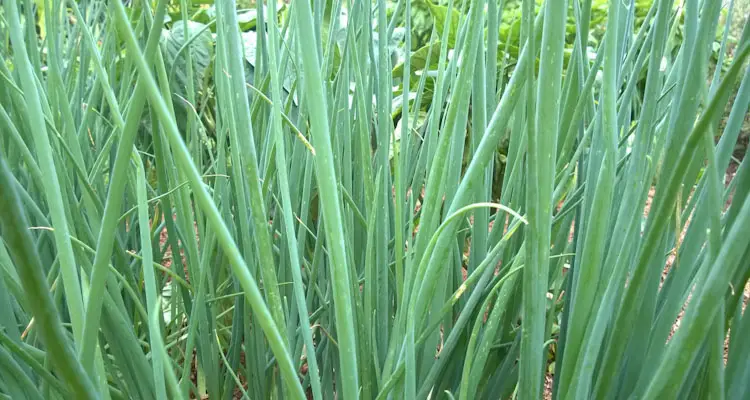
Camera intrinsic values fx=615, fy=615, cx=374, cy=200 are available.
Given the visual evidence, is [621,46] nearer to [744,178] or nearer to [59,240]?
[744,178]

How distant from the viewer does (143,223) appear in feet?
0.85

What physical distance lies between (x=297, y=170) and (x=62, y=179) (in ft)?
0.55

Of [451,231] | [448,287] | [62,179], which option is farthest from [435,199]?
[62,179]

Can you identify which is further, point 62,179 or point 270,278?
point 62,179

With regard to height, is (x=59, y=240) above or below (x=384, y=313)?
above

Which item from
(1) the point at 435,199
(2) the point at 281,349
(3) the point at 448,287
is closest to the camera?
(2) the point at 281,349

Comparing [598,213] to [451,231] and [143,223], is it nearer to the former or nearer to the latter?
[451,231]

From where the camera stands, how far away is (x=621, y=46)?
38 centimetres

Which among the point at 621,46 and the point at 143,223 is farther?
the point at 621,46

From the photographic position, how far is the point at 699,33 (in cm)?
23

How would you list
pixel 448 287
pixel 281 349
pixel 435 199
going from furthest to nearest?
pixel 448 287 < pixel 435 199 < pixel 281 349

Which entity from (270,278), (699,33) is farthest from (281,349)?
(699,33)

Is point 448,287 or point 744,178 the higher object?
point 744,178

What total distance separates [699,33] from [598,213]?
0.08 meters
